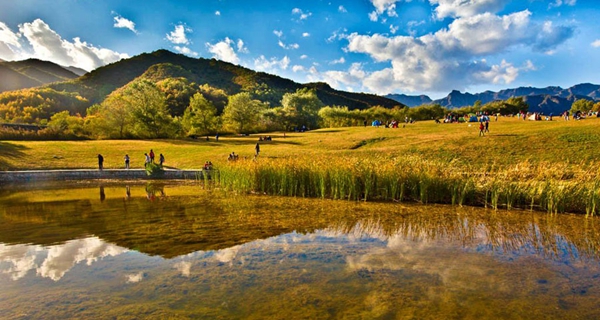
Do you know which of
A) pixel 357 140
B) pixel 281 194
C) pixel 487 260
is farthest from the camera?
pixel 357 140

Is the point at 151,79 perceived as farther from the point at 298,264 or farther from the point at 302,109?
the point at 298,264

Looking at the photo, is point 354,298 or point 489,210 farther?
point 489,210

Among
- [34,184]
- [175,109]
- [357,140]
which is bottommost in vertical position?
[34,184]

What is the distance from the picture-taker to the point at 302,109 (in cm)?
9294

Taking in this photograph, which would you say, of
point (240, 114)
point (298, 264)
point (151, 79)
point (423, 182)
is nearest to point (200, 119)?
point (240, 114)

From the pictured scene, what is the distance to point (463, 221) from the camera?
1188 cm

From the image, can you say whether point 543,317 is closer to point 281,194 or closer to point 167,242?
point 167,242

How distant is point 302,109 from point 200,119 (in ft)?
111

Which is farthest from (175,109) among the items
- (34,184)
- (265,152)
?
(34,184)

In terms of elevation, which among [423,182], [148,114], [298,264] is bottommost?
[298,264]

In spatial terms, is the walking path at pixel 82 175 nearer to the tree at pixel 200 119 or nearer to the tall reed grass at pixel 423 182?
the tall reed grass at pixel 423 182

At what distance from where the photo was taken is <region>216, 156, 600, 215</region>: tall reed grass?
13484 millimetres

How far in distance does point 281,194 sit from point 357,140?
92.9ft

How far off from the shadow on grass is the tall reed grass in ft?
83.7
